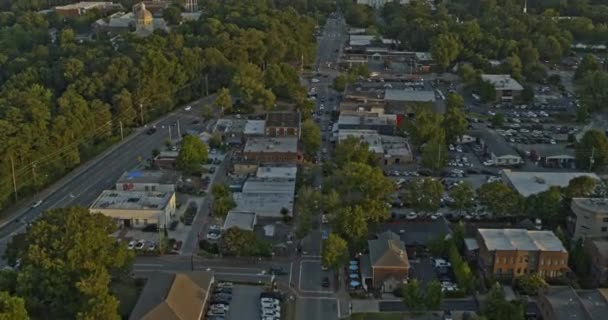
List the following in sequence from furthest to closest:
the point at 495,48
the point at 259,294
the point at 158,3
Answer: the point at 158,3 → the point at 495,48 → the point at 259,294

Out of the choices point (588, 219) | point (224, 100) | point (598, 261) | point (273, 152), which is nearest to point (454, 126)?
point (273, 152)

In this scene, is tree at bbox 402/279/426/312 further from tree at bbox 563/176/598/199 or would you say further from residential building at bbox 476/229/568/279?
tree at bbox 563/176/598/199

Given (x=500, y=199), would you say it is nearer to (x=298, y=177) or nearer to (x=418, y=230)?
(x=418, y=230)

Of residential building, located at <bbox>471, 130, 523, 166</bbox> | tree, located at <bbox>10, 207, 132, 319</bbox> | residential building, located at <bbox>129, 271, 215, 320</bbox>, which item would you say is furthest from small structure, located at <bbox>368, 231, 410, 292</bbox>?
residential building, located at <bbox>471, 130, 523, 166</bbox>

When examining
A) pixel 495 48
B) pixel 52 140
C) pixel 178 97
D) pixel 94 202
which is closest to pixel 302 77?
pixel 178 97

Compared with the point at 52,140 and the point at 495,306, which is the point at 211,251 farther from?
the point at 52,140
